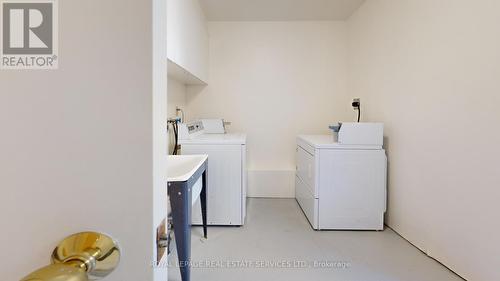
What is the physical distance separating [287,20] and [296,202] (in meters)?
2.47

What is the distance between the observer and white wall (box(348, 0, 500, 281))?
5.67 feet

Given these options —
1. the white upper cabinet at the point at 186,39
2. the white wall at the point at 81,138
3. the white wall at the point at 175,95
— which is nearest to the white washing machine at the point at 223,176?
the white wall at the point at 175,95

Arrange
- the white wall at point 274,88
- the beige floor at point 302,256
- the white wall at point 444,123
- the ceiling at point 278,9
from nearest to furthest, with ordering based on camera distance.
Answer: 1. the white wall at point 444,123
2. the beige floor at point 302,256
3. the ceiling at point 278,9
4. the white wall at point 274,88

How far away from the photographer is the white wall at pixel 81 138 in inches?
15.4

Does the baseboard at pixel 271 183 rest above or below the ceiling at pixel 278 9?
below

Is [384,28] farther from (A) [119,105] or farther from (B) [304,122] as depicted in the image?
(A) [119,105]

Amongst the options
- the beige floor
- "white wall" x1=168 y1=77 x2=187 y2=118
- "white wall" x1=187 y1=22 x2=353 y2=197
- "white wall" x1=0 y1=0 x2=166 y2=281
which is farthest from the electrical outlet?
"white wall" x1=0 y1=0 x2=166 y2=281

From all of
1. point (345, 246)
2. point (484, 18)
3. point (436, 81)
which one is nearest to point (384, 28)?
point (436, 81)

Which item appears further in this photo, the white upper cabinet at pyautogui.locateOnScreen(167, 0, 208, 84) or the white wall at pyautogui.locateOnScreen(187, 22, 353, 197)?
the white wall at pyautogui.locateOnScreen(187, 22, 353, 197)
